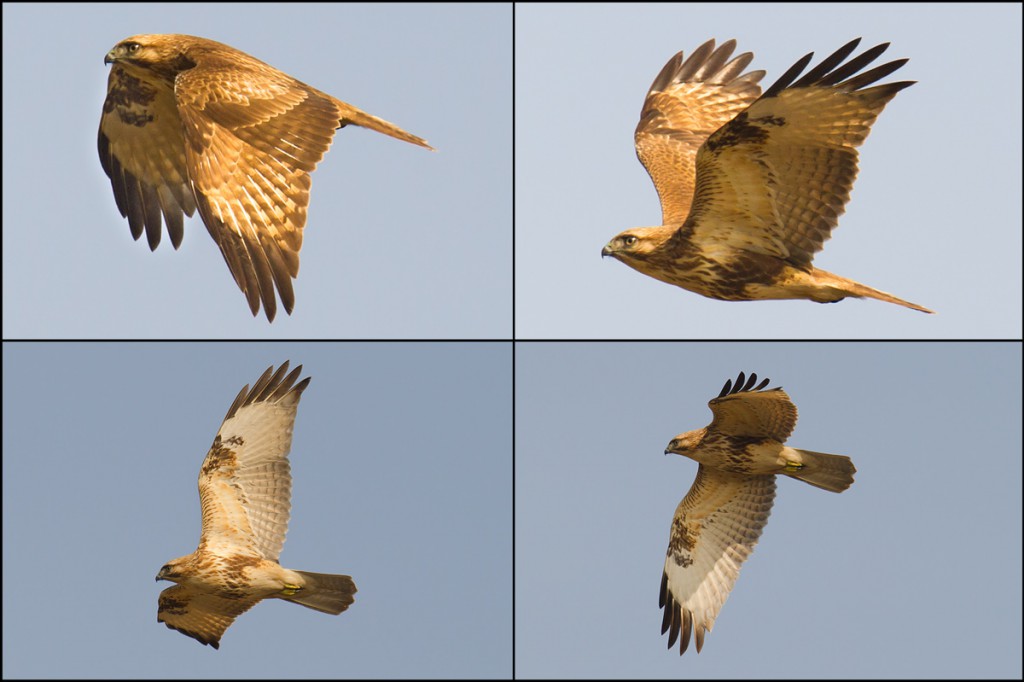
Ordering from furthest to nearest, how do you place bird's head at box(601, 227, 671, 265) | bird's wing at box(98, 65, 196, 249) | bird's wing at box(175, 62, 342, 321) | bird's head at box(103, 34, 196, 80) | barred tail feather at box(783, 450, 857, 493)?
1. bird's wing at box(98, 65, 196, 249)
2. barred tail feather at box(783, 450, 857, 493)
3. bird's head at box(103, 34, 196, 80)
4. bird's head at box(601, 227, 671, 265)
5. bird's wing at box(175, 62, 342, 321)

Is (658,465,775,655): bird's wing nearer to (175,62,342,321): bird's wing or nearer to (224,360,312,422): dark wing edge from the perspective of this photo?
(224,360,312,422): dark wing edge

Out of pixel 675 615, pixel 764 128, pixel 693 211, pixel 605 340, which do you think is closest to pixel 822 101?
pixel 764 128

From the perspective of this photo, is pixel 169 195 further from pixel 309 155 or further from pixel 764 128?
pixel 764 128

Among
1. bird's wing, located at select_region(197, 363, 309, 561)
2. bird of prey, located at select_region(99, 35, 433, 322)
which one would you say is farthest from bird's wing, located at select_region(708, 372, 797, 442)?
bird's wing, located at select_region(197, 363, 309, 561)

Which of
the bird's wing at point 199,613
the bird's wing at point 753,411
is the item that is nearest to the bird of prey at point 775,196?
the bird's wing at point 753,411

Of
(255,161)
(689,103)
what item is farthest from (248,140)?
(689,103)

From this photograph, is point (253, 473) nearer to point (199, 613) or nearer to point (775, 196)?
point (199, 613)
